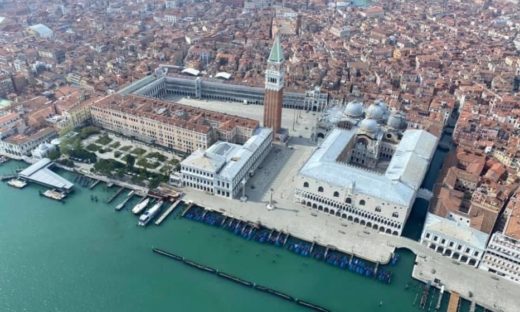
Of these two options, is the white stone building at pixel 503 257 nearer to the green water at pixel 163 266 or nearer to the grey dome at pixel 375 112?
the green water at pixel 163 266

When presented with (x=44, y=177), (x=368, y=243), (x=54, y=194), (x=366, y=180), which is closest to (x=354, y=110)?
(x=366, y=180)

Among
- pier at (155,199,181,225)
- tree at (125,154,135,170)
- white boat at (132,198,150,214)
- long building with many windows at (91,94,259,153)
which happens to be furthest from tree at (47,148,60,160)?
pier at (155,199,181,225)

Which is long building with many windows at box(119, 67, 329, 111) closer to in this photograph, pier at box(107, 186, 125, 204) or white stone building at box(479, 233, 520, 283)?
pier at box(107, 186, 125, 204)

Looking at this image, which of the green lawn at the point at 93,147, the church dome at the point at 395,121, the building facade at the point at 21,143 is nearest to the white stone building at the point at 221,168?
the green lawn at the point at 93,147

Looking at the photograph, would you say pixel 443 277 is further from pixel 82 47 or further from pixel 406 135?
pixel 82 47

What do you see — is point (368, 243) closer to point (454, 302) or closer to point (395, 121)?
point (454, 302)

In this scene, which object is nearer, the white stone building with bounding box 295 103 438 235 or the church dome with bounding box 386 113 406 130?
the white stone building with bounding box 295 103 438 235
